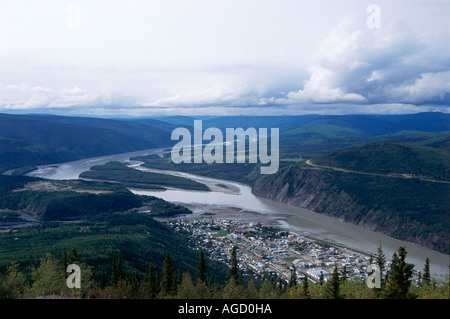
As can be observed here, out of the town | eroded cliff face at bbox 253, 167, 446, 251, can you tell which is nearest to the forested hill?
eroded cliff face at bbox 253, 167, 446, 251

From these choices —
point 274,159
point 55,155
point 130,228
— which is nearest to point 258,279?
point 130,228

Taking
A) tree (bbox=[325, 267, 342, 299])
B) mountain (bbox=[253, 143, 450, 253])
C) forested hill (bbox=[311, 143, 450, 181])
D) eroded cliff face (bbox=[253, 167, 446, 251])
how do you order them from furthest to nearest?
forested hill (bbox=[311, 143, 450, 181])
mountain (bbox=[253, 143, 450, 253])
eroded cliff face (bbox=[253, 167, 446, 251])
tree (bbox=[325, 267, 342, 299])

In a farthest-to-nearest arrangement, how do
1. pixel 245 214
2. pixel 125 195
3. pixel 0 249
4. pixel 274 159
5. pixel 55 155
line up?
pixel 55 155, pixel 274 159, pixel 125 195, pixel 245 214, pixel 0 249

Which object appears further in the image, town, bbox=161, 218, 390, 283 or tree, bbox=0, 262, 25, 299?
town, bbox=161, 218, 390, 283

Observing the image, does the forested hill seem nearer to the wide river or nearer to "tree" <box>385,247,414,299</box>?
the wide river

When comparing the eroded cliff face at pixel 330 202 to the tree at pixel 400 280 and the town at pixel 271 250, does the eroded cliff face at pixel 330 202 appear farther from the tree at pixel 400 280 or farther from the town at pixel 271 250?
the tree at pixel 400 280
